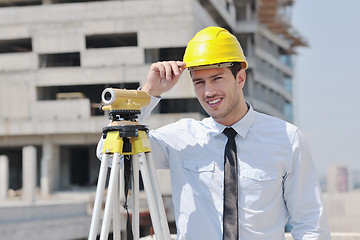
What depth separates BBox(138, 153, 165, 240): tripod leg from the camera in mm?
2146

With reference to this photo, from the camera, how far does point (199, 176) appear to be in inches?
96.4

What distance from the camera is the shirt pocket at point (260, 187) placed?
235 centimetres

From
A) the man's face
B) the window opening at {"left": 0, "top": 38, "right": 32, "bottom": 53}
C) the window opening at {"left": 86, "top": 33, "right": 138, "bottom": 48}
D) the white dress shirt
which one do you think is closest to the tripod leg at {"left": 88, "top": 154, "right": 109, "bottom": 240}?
the white dress shirt

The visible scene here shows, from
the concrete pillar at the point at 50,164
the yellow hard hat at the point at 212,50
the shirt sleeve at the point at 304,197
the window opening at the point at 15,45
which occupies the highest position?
the window opening at the point at 15,45

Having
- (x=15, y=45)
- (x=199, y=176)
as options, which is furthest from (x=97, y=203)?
(x=15, y=45)

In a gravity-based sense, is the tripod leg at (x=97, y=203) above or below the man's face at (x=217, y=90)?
below

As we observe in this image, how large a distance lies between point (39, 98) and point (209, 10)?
12248 millimetres

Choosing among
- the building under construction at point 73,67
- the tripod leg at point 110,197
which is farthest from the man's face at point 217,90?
the building under construction at point 73,67

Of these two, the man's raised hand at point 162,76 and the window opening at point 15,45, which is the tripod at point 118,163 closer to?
the man's raised hand at point 162,76

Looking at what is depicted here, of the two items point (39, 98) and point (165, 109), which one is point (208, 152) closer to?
point (39, 98)

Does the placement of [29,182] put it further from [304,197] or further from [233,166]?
[304,197]

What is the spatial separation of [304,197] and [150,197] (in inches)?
29.1

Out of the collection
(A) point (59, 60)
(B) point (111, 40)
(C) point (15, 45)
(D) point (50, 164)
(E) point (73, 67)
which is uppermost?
(B) point (111, 40)

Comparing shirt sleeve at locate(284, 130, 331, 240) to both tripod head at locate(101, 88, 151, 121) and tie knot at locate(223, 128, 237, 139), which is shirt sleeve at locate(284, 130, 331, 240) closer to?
tie knot at locate(223, 128, 237, 139)
